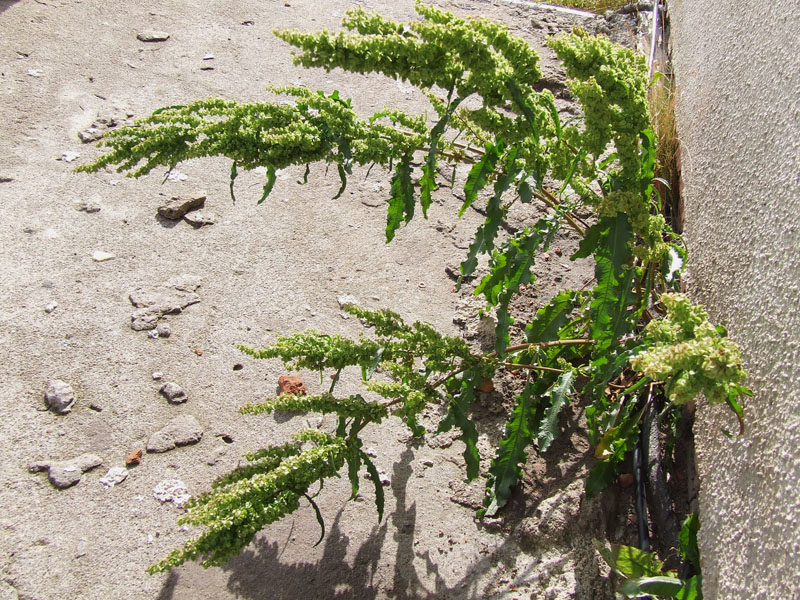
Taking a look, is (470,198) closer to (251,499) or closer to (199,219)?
(251,499)

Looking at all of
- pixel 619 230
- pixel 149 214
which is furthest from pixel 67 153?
pixel 619 230

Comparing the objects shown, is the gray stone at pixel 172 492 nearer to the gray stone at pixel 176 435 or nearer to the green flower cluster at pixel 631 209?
the gray stone at pixel 176 435

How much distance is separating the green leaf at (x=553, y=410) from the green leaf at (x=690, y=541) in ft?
1.60

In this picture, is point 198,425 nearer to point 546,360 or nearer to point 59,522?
point 59,522

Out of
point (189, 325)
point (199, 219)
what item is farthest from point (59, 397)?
point (199, 219)

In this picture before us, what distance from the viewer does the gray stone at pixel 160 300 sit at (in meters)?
3.20

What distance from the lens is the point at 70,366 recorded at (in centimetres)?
300

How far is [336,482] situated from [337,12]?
13.0 ft

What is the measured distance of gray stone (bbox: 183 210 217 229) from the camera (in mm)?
3678

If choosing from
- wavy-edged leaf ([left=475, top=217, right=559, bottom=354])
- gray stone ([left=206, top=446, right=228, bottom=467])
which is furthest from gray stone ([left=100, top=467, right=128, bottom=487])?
wavy-edged leaf ([left=475, top=217, right=559, bottom=354])

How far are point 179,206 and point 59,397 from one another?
1.23 metres

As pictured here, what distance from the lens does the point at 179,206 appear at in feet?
12.1

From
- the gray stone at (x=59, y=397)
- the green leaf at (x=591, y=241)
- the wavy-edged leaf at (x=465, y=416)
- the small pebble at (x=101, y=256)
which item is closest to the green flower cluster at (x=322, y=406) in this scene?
the wavy-edged leaf at (x=465, y=416)

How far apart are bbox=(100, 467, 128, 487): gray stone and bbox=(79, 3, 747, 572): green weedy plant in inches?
30.0
